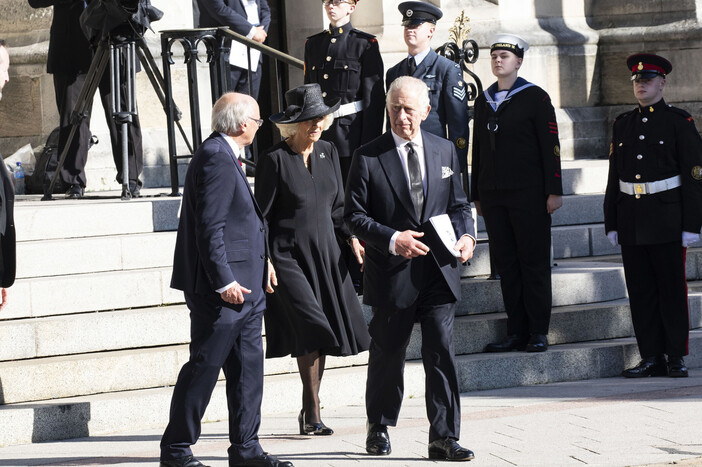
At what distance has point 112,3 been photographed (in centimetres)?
961

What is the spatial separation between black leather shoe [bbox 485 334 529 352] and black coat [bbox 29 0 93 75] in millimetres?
4305

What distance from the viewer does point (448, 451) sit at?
6.27m

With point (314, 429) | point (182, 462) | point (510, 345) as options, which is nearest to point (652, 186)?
point (510, 345)

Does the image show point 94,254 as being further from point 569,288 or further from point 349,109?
point 569,288

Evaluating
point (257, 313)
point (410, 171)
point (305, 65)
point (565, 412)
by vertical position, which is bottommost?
point (565, 412)

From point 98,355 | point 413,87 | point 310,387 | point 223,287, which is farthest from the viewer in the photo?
point 98,355

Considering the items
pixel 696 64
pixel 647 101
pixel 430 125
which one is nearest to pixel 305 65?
pixel 430 125

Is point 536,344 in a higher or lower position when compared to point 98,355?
lower

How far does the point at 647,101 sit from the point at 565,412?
2.37 meters

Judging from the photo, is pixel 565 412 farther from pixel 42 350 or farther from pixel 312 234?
pixel 42 350

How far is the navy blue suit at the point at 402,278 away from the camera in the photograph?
6.38 meters

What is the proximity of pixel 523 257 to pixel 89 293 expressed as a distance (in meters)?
2.75

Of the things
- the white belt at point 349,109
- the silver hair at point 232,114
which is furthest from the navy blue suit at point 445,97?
the silver hair at point 232,114

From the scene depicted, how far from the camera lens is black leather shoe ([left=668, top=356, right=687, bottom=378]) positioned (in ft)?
27.9
